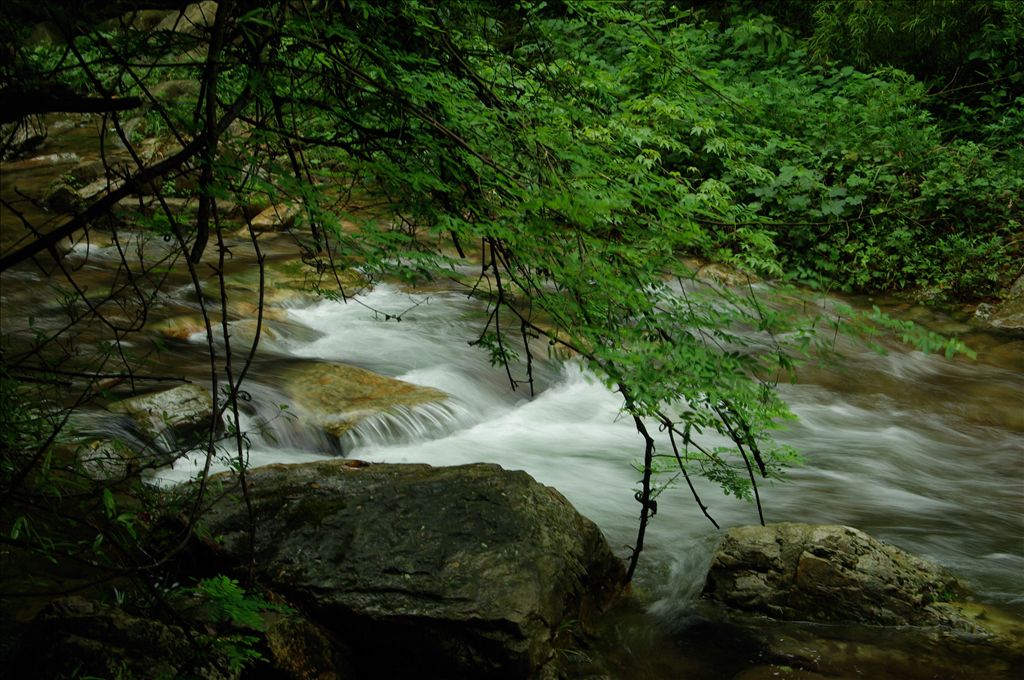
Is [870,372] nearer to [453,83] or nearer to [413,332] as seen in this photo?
[413,332]

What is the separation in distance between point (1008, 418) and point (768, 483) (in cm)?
303

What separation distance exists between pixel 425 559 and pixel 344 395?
122 inches

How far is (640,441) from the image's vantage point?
6.97m

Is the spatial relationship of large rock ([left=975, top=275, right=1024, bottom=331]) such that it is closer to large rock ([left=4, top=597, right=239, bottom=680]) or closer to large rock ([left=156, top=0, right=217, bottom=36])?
large rock ([left=156, top=0, right=217, bottom=36])

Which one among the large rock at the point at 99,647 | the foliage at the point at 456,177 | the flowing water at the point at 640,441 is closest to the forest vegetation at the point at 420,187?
the foliage at the point at 456,177

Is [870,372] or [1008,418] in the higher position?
[870,372]

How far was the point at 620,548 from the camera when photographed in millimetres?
5020

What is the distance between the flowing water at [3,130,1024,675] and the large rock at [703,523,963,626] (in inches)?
13.2

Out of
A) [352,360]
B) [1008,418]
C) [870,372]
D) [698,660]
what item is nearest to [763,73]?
[870,372]

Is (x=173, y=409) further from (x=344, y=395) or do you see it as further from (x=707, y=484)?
(x=707, y=484)

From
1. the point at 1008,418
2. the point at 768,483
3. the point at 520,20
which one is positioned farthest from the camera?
the point at 1008,418

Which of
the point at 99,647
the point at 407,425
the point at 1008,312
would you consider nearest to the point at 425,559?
the point at 99,647

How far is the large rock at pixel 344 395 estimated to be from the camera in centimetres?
608

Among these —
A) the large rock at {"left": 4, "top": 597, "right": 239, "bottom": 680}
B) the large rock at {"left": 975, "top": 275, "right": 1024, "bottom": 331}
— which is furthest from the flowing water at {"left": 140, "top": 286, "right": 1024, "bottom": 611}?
the large rock at {"left": 4, "top": 597, "right": 239, "bottom": 680}
